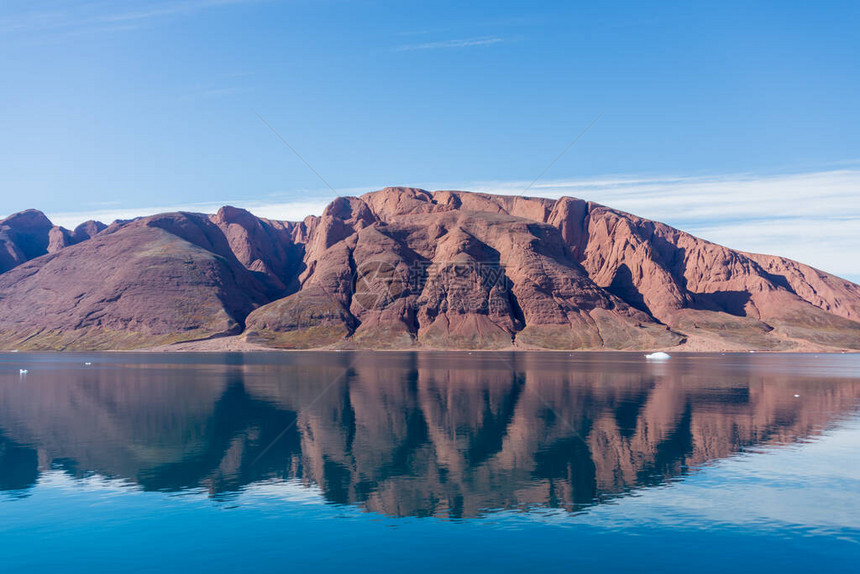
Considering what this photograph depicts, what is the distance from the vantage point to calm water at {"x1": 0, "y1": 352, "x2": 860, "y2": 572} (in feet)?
94.6

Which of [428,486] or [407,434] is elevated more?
[428,486]

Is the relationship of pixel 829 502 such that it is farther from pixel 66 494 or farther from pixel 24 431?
pixel 24 431

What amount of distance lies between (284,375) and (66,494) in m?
86.8

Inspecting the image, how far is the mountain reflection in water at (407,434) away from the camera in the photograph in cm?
4016

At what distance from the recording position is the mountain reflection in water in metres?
40.2

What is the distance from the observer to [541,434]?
2227 inches

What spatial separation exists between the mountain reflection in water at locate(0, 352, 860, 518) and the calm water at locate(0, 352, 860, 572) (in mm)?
290

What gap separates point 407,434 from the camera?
5722 cm

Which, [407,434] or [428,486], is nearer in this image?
[428,486]

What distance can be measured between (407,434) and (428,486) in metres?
17.6

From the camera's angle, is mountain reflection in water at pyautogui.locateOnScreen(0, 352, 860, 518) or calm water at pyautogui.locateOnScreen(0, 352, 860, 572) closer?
calm water at pyautogui.locateOnScreen(0, 352, 860, 572)

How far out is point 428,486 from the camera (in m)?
39.7

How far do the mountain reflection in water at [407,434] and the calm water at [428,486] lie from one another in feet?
0.95

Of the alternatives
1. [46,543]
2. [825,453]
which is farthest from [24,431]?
[825,453]
